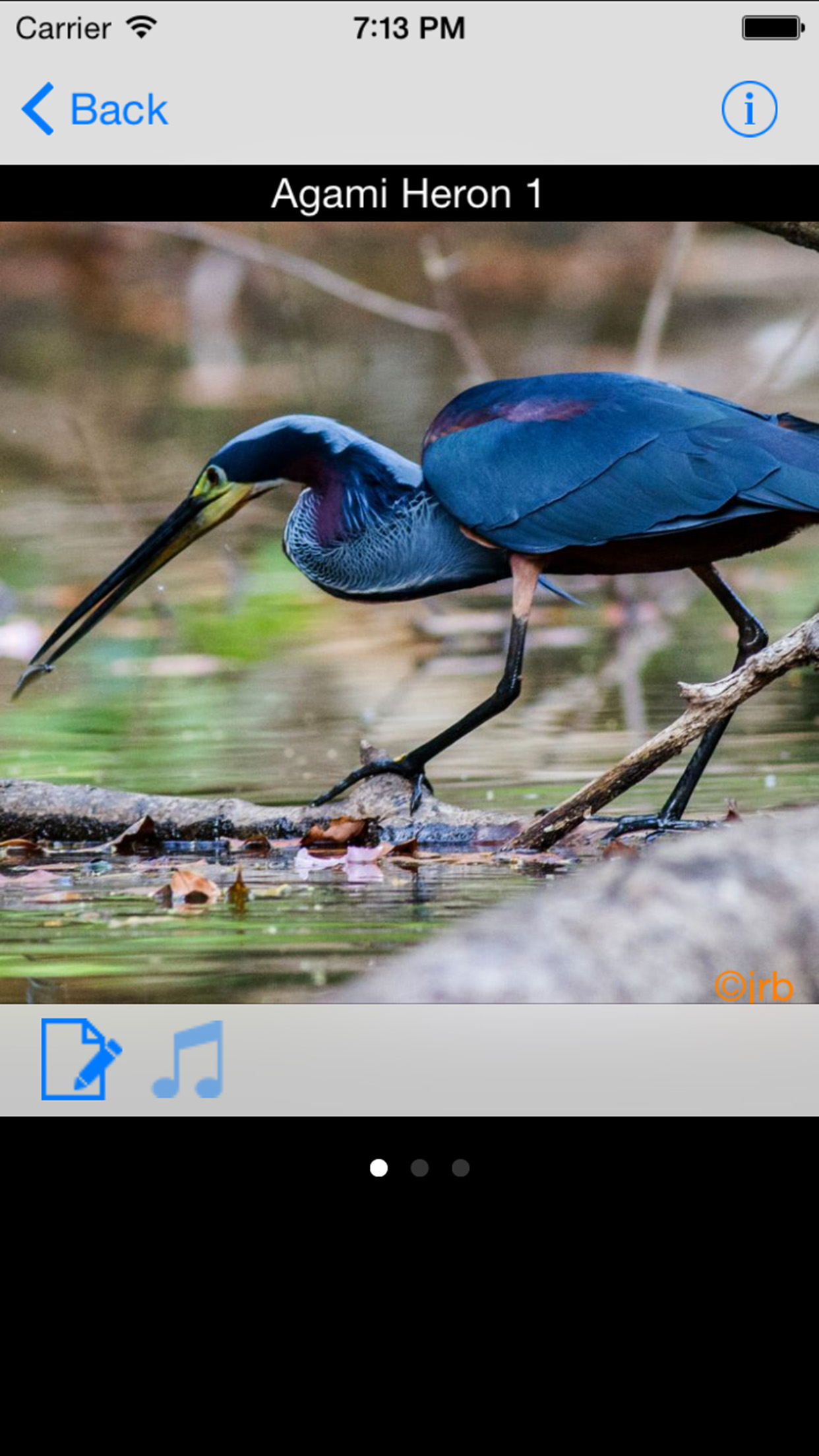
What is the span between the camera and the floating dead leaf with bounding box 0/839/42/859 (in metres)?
2.32

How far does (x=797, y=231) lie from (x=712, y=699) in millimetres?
520

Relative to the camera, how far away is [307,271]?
2.40 m

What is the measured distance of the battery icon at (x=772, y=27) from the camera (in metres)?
1.61

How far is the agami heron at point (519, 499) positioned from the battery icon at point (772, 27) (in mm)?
591

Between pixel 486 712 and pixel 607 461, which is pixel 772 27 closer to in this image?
pixel 607 461

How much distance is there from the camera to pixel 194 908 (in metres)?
1.96

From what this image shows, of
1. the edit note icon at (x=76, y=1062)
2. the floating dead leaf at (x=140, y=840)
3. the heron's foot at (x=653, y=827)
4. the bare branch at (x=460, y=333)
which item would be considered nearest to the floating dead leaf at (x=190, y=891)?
the floating dead leaf at (x=140, y=840)

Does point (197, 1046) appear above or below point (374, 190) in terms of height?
below

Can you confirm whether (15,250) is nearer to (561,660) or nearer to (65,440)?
(65,440)

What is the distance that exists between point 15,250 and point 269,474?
537mm

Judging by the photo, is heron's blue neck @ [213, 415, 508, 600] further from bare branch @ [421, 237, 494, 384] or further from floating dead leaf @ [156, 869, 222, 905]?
floating dead leaf @ [156, 869, 222, 905]

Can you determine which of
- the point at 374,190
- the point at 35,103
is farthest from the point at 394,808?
the point at 35,103

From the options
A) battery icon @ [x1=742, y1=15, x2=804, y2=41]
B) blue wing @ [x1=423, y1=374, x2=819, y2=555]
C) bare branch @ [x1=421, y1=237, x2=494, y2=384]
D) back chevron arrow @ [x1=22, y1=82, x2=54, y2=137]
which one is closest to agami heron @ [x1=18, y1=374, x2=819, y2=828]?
blue wing @ [x1=423, y1=374, x2=819, y2=555]

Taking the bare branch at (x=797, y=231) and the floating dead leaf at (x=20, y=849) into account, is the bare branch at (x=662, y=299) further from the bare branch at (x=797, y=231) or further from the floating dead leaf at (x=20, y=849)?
the floating dead leaf at (x=20, y=849)
